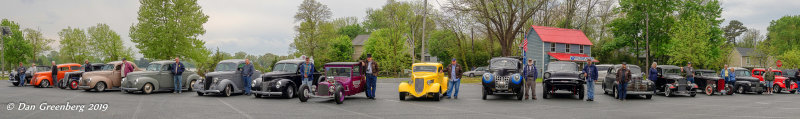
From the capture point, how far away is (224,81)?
49.2ft

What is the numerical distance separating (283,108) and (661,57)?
4095 centimetres

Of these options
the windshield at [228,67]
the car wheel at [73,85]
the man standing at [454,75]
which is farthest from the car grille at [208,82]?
the car wheel at [73,85]

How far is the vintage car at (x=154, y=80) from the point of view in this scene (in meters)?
15.9

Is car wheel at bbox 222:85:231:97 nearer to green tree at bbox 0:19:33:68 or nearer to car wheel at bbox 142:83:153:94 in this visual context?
car wheel at bbox 142:83:153:94

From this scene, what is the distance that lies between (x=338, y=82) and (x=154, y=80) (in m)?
7.74

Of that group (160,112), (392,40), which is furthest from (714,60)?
(160,112)

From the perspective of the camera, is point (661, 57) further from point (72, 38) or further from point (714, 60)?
point (72, 38)

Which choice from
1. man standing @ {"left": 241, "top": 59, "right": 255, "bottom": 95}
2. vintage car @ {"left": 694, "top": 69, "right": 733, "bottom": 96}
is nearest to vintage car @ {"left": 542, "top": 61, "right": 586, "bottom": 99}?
vintage car @ {"left": 694, "top": 69, "right": 733, "bottom": 96}

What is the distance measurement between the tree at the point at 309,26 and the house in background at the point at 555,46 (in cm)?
2330

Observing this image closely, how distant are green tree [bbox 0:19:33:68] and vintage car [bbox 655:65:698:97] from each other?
1975 inches

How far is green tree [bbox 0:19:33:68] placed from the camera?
42.3m

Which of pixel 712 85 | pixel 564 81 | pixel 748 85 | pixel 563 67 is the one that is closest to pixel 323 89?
pixel 564 81

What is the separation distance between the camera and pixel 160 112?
32.1 feet

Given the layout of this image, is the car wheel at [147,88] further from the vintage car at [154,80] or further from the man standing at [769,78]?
the man standing at [769,78]
